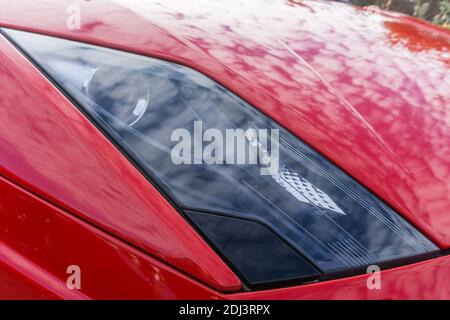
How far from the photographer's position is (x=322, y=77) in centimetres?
153

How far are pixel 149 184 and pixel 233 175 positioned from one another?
7.3 inches

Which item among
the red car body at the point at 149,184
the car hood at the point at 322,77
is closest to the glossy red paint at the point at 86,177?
the red car body at the point at 149,184

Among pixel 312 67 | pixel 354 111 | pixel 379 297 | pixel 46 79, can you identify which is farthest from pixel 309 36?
pixel 379 297

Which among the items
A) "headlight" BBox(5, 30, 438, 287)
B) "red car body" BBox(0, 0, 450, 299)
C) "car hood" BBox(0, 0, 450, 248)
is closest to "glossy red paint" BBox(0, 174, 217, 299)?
"red car body" BBox(0, 0, 450, 299)

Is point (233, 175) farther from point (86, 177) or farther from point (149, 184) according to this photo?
point (86, 177)

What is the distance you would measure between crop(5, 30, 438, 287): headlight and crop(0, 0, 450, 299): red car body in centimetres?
3

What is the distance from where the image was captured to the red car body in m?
1.00

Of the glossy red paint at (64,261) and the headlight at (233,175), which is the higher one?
the headlight at (233,175)

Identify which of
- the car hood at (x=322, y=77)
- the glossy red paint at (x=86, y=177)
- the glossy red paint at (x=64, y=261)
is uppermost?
the car hood at (x=322, y=77)

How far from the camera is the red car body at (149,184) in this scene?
1.00 meters

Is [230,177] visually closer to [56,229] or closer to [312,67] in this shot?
[56,229]

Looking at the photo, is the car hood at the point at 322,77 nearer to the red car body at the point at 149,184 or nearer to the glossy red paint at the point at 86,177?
the red car body at the point at 149,184

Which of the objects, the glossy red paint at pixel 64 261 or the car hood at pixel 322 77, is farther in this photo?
the car hood at pixel 322 77
